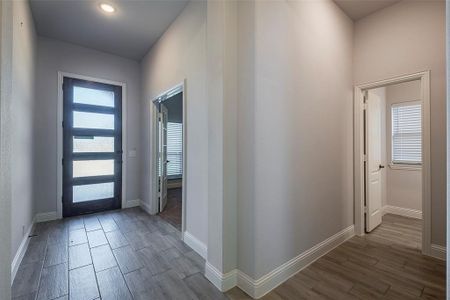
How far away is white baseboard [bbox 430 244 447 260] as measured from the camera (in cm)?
230

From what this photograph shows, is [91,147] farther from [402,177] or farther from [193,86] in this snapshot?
[402,177]

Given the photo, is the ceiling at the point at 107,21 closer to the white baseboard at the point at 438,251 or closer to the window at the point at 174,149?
the window at the point at 174,149

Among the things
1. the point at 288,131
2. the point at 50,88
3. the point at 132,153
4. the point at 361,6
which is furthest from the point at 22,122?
the point at 361,6

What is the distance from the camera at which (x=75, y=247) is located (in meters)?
2.55

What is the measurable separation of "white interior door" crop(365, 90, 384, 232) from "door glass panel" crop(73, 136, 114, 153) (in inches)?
179

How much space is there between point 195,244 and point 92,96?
3394mm

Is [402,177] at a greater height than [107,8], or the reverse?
[107,8]

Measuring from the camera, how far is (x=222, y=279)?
178 centimetres

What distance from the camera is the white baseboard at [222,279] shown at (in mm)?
1777

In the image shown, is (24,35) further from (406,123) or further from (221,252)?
(406,123)

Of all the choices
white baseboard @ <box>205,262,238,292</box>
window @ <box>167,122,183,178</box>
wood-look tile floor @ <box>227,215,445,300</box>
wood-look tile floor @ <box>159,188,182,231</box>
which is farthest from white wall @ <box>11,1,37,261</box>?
window @ <box>167,122,183,178</box>

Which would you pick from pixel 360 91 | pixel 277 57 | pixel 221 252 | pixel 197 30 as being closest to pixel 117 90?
pixel 197 30

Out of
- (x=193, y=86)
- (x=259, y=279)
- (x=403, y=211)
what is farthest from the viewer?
(x=403, y=211)

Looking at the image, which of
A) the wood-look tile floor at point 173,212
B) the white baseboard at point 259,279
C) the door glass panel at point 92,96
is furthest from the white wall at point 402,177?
the door glass panel at point 92,96
